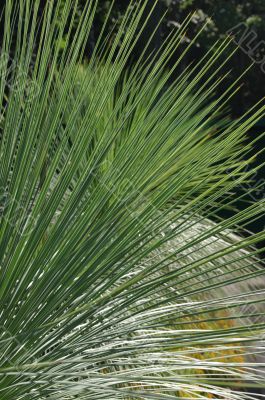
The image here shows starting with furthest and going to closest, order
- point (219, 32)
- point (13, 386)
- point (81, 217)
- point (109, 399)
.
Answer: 1. point (219, 32)
2. point (81, 217)
3. point (109, 399)
4. point (13, 386)

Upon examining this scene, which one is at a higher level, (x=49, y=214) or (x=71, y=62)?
(x=71, y=62)

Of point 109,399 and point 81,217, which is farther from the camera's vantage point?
point 81,217

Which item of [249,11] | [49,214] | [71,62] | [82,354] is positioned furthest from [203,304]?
[249,11]

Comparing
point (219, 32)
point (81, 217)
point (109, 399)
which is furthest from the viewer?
point (219, 32)

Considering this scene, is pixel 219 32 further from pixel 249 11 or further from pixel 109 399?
pixel 109 399

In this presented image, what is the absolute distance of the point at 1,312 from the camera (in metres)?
1.64

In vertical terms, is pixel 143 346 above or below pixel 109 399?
above

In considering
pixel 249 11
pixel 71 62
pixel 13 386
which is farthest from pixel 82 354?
pixel 249 11

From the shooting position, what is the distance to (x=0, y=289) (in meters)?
1.63

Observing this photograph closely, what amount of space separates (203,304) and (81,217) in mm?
355

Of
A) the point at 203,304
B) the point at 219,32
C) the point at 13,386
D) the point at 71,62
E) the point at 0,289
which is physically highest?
the point at 219,32

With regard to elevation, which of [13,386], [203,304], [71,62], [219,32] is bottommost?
[13,386]

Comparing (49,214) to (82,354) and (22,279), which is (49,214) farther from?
(82,354)

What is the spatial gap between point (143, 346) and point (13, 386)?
0.32 metres
